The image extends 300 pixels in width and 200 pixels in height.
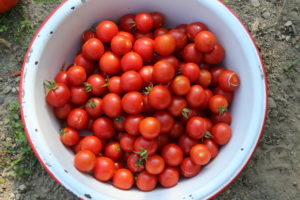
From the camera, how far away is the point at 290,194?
1.88 meters

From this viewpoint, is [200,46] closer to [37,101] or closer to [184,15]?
[184,15]

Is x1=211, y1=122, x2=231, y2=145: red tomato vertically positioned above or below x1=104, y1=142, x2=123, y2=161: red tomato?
above

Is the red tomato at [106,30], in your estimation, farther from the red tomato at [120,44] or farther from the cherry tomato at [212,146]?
the cherry tomato at [212,146]

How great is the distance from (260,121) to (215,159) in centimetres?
28

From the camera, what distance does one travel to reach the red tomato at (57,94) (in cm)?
156

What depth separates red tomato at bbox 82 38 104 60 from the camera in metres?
1.63

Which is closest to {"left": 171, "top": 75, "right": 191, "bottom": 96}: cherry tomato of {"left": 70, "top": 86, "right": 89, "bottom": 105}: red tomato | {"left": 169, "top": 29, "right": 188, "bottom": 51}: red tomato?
{"left": 169, "top": 29, "right": 188, "bottom": 51}: red tomato

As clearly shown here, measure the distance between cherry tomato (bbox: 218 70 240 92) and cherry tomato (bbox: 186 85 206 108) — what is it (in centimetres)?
12

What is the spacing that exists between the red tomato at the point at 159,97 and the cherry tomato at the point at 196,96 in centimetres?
10

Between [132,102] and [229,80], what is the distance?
46 cm

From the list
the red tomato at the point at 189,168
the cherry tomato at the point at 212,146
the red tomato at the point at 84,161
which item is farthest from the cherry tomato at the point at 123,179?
the cherry tomato at the point at 212,146

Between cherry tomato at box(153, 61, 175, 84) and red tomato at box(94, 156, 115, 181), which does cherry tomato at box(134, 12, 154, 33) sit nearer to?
cherry tomato at box(153, 61, 175, 84)

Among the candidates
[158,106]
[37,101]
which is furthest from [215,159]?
[37,101]

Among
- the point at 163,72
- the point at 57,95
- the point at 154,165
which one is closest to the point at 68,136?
the point at 57,95
